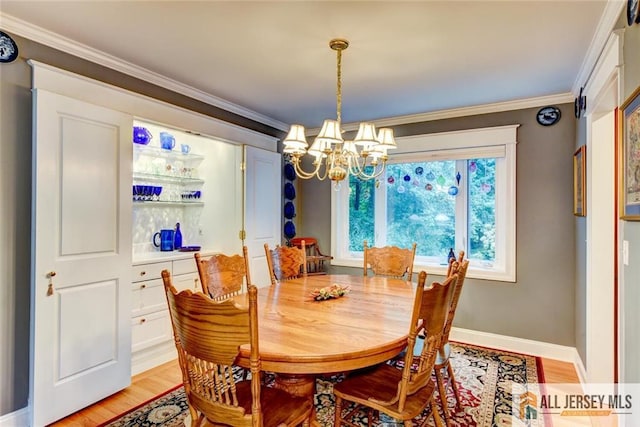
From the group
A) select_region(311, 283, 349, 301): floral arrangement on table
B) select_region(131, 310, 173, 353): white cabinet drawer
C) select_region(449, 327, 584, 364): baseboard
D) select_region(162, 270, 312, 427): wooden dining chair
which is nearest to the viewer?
select_region(162, 270, 312, 427): wooden dining chair

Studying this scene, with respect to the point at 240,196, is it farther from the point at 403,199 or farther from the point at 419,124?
the point at 419,124

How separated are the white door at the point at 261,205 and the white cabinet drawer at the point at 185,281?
60 cm

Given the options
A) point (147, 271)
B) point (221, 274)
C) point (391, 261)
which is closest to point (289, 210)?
point (391, 261)

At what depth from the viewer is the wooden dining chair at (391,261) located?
3.08m

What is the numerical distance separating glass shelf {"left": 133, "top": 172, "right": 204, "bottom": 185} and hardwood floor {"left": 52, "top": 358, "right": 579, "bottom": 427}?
179 cm

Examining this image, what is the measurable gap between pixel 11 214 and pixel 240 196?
192cm

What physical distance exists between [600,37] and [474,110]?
4.99ft

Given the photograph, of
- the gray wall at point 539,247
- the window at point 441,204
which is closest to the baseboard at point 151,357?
the window at point 441,204

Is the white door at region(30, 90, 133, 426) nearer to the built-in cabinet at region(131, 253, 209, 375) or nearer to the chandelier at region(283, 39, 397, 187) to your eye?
the built-in cabinet at region(131, 253, 209, 375)

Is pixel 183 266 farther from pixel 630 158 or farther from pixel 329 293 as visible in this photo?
pixel 630 158

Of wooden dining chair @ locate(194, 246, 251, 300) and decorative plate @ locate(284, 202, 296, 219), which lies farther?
decorative plate @ locate(284, 202, 296, 219)

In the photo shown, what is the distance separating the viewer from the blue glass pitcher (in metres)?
3.68

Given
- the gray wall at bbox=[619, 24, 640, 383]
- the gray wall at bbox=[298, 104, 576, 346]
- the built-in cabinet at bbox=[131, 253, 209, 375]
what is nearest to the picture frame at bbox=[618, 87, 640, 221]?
the gray wall at bbox=[619, 24, 640, 383]

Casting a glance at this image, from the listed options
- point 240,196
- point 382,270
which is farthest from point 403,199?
point 240,196
